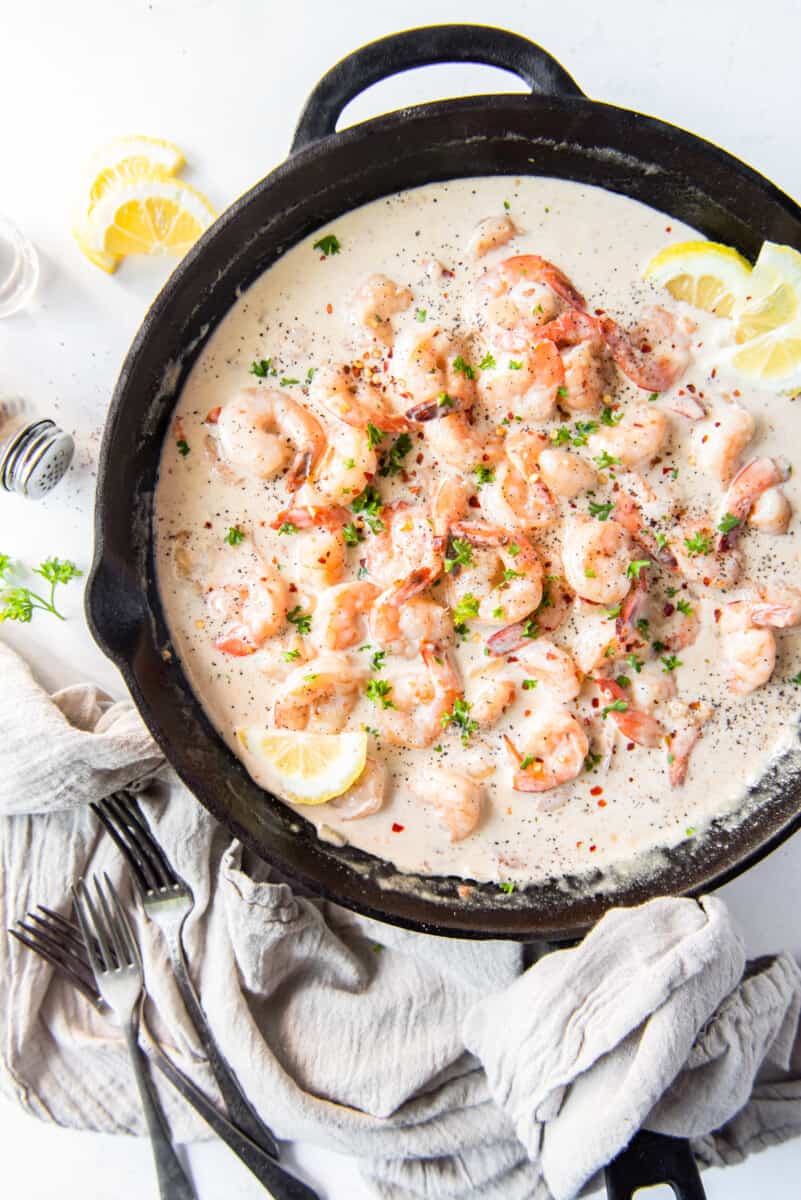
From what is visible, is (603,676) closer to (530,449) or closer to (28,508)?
(530,449)

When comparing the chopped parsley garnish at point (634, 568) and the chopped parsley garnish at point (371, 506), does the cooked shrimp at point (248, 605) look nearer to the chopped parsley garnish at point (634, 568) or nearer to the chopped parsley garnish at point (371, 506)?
the chopped parsley garnish at point (371, 506)

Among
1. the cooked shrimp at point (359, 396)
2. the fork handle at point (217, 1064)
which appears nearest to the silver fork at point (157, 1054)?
the fork handle at point (217, 1064)

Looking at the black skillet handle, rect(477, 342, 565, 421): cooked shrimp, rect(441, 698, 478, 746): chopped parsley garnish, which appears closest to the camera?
the black skillet handle

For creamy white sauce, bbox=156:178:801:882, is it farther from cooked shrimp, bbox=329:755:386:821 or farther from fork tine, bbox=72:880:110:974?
fork tine, bbox=72:880:110:974

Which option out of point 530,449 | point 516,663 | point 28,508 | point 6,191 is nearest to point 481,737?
point 516,663

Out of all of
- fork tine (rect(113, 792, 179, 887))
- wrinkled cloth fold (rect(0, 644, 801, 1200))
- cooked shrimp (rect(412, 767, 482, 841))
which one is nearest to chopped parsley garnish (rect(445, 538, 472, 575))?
cooked shrimp (rect(412, 767, 482, 841))

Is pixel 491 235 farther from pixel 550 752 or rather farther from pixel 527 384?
pixel 550 752
